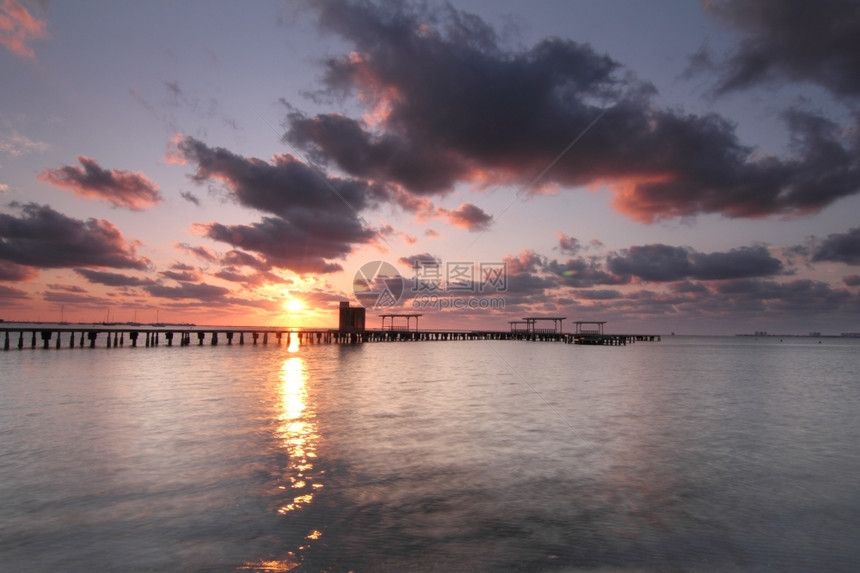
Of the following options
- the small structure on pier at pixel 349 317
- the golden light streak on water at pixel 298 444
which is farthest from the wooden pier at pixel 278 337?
the golden light streak on water at pixel 298 444

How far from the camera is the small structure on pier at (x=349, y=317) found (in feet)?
316

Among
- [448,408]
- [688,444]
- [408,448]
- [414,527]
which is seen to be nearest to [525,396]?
[448,408]

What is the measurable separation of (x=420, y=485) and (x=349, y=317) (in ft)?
290

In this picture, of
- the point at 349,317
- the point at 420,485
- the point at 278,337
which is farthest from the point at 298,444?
the point at 349,317

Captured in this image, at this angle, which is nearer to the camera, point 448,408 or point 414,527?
point 414,527

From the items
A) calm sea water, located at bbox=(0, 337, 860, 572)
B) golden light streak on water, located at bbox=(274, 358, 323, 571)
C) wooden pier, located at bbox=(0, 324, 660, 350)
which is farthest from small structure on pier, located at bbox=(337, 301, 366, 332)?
calm sea water, located at bbox=(0, 337, 860, 572)

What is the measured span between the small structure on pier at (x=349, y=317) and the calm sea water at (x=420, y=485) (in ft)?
245

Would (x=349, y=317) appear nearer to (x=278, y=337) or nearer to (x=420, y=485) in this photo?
(x=278, y=337)

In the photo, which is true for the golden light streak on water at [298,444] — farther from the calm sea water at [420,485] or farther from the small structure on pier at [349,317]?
the small structure on pier at [349,317]

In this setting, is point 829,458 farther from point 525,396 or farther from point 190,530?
point 190,530

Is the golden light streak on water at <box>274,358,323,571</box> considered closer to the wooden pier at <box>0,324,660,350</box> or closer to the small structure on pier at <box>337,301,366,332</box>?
the wooden pier at <box>0,324,660,350</box>

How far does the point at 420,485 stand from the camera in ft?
31.5

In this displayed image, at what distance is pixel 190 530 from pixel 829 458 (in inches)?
565

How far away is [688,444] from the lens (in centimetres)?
1391
